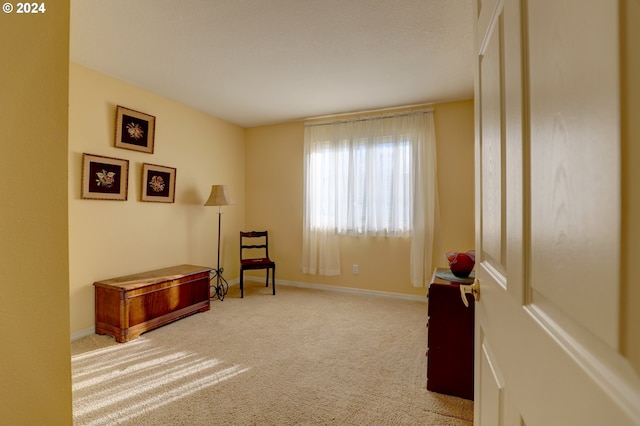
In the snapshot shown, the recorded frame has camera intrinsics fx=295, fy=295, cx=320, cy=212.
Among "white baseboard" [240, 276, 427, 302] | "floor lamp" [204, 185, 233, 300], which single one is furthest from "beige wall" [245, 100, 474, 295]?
"floor lamp" [204, 185, 233, 300]

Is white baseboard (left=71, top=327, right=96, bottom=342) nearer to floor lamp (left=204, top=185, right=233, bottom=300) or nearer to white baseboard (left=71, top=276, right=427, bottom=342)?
floor lamp (left=204, top=185, right=233, bottom=300)

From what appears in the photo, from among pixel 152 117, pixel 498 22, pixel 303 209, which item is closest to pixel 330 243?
pixel 303 209

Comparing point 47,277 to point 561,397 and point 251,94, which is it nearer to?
point 561,397

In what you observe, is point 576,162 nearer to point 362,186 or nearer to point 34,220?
point 34,220

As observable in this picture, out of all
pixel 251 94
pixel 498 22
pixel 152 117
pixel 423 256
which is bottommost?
pixel 423 256

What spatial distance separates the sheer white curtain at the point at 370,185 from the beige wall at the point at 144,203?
1370mm

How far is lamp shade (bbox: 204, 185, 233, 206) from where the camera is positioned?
4.04m

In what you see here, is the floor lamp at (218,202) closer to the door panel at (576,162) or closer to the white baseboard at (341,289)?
the white baseboard at (341,289)

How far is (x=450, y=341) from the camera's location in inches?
75.7

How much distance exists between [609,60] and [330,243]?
4192 millimetres

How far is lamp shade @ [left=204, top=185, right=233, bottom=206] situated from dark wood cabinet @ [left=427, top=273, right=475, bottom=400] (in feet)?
9.85

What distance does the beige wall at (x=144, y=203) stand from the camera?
112 inches

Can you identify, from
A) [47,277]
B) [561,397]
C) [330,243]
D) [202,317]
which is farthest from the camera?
[330,243]

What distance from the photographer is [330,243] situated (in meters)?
4.45
